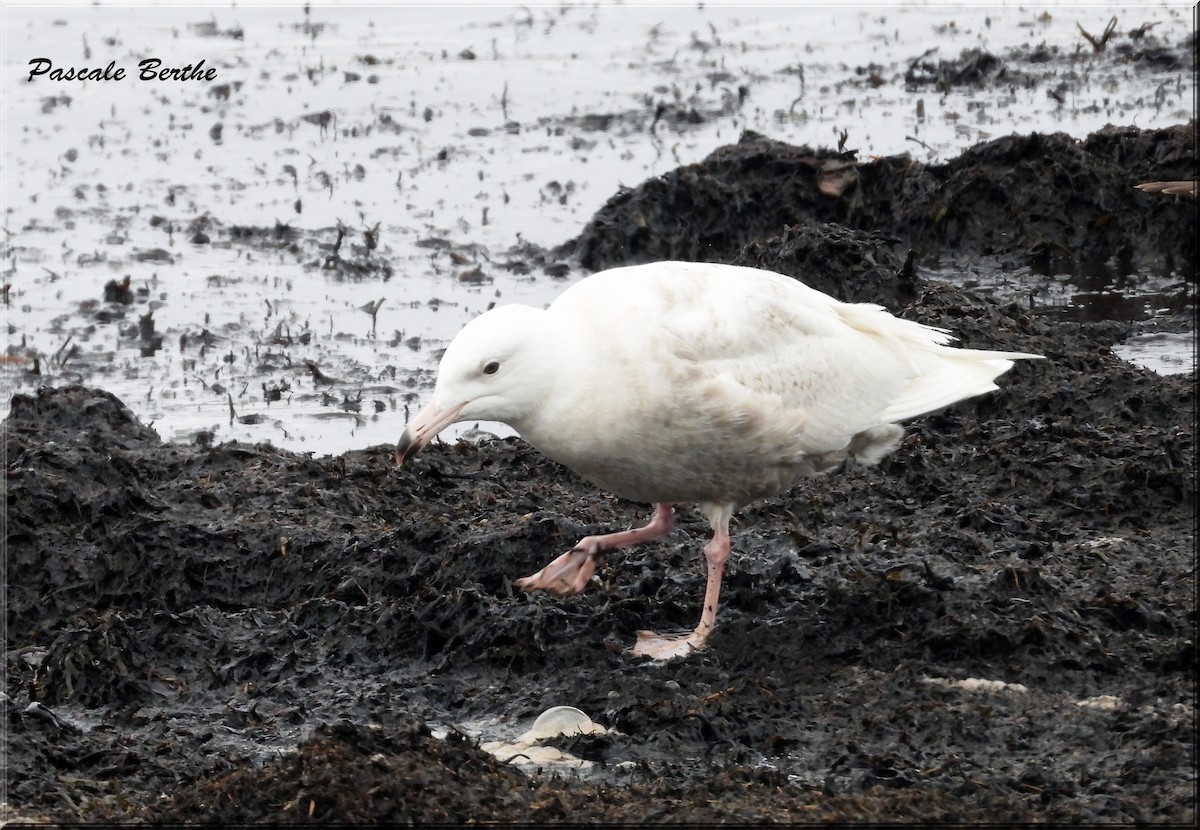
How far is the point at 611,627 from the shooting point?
6.76m

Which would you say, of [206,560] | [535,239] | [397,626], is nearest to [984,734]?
[397,626]

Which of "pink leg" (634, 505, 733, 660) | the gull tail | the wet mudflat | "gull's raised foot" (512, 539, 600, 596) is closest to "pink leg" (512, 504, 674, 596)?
"gull's raised foot" (512, 539, 600, 596)

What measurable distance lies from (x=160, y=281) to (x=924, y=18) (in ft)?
44.3

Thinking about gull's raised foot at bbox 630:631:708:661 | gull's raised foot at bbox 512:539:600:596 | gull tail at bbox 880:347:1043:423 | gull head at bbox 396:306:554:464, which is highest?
gull head at bbox 396:306:554:464

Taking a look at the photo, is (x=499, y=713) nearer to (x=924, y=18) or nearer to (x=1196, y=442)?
(x=1196, y=442)

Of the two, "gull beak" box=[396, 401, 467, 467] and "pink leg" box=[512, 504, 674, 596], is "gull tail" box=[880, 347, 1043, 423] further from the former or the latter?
"gull beak" box=[396, 401, 467, 467]

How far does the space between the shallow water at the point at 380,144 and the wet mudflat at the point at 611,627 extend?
1.99m

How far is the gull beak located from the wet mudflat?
896 millimetres

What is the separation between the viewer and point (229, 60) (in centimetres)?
2030

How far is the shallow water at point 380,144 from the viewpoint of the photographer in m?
11.8

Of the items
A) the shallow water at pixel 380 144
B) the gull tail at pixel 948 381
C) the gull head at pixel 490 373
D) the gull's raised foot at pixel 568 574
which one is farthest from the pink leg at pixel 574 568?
the shallow water at pixel 380 144

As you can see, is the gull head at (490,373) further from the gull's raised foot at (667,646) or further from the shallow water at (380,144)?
the shallow water at (380,144)

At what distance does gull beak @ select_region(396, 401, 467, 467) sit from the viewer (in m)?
6.04

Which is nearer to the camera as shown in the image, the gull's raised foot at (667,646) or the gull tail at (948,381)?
the gull's raised foot at (667,646)
